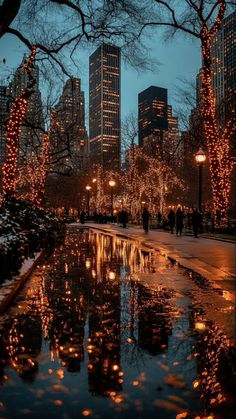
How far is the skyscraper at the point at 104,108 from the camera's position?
2552 inches

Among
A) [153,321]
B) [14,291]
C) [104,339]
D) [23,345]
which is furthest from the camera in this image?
[14,291]

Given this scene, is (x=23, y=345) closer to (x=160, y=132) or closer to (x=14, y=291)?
(x=14, y=291)

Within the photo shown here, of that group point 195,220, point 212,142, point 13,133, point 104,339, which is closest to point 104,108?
point 212,142

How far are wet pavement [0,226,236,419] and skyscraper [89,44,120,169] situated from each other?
46.4 meters

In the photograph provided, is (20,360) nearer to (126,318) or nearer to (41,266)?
(126,318)

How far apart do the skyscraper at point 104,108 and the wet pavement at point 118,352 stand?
46402 millimetres

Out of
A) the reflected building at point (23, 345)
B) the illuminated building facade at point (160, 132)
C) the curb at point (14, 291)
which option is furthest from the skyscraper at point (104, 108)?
the reflected building at point (23, 345)

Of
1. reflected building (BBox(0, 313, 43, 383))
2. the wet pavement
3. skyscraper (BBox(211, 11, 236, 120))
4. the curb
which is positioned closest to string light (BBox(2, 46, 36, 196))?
the curb

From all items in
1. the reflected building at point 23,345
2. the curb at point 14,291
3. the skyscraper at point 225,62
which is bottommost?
the reflected building at point 23,345

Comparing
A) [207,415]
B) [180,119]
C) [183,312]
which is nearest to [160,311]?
[183,312]

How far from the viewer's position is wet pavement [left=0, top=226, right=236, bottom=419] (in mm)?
4277

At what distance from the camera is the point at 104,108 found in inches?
3538

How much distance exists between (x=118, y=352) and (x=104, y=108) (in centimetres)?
8644

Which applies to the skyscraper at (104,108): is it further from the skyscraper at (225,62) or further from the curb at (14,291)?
the curb at (14,291)
